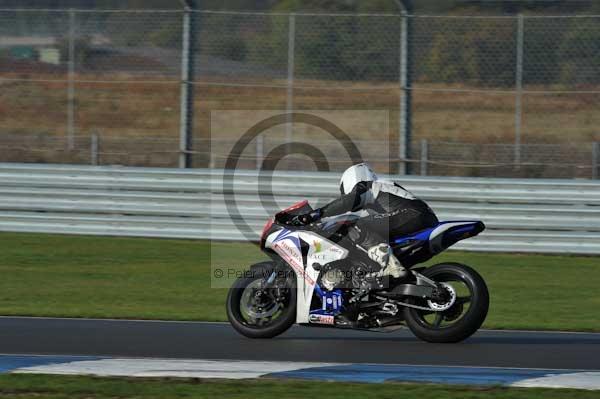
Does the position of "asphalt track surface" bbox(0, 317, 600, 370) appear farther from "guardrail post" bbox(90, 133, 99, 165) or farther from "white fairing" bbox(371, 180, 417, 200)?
"guardrail post" bbox(90, 133, 99, 165)

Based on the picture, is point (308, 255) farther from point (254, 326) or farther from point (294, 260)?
point (254, 326)

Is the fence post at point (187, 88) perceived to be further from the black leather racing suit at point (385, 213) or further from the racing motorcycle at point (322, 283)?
the black leather racing suit at point (385, 213)

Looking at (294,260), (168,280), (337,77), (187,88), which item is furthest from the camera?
(337,77)

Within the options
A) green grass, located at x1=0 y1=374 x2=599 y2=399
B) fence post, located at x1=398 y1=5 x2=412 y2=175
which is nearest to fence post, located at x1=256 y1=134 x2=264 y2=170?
fence post, located at x1=398 y1=5 x2=412 y2=175

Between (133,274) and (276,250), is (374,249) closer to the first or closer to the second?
(276,250)

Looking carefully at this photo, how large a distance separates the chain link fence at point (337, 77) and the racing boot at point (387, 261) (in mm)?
5976

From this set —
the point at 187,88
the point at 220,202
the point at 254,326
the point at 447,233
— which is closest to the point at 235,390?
the point at 254,326

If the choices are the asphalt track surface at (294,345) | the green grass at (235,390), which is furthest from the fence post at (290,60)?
the green grass at (235,390)

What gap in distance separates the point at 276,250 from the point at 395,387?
2197mm

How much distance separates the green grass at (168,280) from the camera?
1016cm

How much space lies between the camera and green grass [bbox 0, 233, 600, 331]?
1016 cm

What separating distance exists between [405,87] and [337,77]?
116 cm

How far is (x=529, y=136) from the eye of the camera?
17109 mm

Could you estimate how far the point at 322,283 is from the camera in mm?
8547
